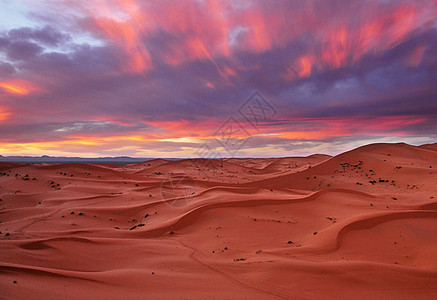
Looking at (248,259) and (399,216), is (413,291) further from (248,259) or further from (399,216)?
(399,216)

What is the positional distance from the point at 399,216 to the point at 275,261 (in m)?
5.01

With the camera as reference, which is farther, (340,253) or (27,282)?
(340,253)

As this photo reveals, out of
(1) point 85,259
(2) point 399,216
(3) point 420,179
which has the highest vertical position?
(3) point 420,179

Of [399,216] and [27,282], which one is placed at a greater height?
[399,216]

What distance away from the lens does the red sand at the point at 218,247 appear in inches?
156

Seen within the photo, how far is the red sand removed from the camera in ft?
13.0

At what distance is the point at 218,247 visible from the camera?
255 inches

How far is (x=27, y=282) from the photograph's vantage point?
361 cm

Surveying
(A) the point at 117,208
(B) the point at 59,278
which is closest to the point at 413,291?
(B) the point at 59,278

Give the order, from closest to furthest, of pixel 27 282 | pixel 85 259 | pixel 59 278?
1. pixel 27 282
2. pixel 59 278
3. pixel 85 259

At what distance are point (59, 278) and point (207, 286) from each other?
237cm

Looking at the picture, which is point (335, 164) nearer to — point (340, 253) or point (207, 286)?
point (340, 253)

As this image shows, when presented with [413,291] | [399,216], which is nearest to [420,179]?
[399,216]

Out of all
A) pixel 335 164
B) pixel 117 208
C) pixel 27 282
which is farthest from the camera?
pixel 335 164
